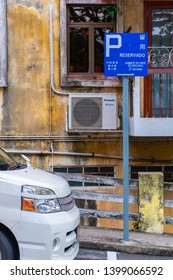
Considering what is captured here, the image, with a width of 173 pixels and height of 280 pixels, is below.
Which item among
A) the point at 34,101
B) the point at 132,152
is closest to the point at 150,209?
the point at 132,152

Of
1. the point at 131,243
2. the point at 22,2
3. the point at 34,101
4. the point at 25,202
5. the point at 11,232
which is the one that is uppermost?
the point at 22,2

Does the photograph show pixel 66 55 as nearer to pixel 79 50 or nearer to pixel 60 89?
pixel 79 50

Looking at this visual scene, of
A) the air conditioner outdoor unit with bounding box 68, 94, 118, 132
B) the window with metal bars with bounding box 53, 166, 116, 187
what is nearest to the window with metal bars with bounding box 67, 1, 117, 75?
the air conditioner outdoor unit with bounding box 68, 94, 118, 132

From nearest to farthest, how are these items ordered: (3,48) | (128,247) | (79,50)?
(128,247) → (3,48) → (79,50)

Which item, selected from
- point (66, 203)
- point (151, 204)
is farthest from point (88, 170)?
point (66, 203)

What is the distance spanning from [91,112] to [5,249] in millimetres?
4703

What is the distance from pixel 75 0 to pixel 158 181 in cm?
448

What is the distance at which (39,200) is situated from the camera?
16.9ft

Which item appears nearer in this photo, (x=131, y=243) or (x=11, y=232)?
(x=11, y=232)

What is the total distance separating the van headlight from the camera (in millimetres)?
5082

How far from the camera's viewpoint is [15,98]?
31.0ft

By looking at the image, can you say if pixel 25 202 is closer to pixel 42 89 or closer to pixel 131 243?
pixel 131 243

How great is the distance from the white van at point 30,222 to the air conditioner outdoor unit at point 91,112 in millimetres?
4031

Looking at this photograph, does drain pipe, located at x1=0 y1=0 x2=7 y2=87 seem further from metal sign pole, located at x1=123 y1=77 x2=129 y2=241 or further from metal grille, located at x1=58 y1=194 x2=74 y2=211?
metal grille, located at x1=58 y1=194 x2=74 y2=211
